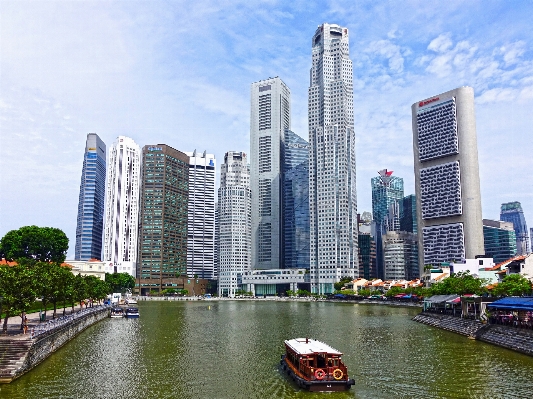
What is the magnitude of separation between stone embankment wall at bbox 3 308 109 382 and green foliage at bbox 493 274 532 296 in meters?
87.4

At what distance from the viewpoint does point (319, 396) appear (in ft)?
131

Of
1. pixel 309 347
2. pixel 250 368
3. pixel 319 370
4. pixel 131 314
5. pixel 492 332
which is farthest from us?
pixel 131 314

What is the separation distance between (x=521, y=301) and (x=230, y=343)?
151ft

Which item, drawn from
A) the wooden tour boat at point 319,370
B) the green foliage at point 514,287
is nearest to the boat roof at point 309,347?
the wooden tour boat at point 319,370

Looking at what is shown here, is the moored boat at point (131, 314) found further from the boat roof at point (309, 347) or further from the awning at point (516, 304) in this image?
the awning at point (516, 304)

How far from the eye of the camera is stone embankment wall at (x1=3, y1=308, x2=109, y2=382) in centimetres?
4754

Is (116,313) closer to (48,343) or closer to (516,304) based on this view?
(48,343)

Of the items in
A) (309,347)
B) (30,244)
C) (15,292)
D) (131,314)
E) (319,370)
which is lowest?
(131,314)

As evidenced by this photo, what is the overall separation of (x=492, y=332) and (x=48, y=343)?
2537 inches

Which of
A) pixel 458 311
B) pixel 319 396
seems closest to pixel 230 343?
pixel 319 396

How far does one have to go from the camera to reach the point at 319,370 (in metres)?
41.8

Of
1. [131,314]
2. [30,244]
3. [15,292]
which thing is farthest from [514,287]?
[30,244]

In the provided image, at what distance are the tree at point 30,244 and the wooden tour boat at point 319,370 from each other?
112981mm

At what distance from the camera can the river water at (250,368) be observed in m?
41.7
